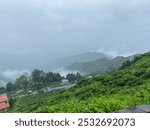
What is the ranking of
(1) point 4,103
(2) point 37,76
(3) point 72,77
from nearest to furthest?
(1) point 4,103, (2) point 37,76, (3) point 72,77

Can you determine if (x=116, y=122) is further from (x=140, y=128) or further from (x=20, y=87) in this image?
(x=20, y=87)

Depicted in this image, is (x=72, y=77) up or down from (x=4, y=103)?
up

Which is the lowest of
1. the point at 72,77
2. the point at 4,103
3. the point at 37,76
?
the point at 4,103

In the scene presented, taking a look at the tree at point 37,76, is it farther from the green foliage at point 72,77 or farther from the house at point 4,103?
the house at point 4,103

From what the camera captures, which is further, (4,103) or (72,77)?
(72,77)

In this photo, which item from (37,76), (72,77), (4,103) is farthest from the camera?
(72,77)

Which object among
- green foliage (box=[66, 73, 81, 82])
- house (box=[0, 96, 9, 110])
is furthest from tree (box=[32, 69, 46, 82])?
house (box=[0, 96, 9, 110])

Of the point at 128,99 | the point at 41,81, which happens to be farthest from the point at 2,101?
the point at 128,99

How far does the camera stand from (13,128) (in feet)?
15.9

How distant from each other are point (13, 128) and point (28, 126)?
21 cm

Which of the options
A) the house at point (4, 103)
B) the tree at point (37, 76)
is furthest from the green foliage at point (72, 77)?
the house at point (4, 103)

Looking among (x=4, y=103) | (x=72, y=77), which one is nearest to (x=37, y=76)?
(x=72, y=77)

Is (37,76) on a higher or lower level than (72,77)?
lower

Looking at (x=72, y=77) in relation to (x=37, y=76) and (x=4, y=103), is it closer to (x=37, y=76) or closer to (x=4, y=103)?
(x=37, y=76)
